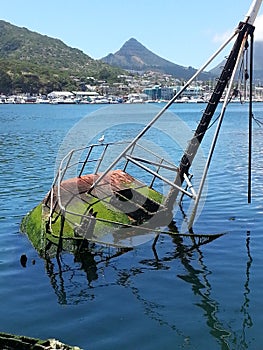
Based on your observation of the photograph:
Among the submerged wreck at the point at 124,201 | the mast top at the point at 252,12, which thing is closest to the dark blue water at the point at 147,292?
the submerged wreck at the point at 124,201

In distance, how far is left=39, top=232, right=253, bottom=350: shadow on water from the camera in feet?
47.1

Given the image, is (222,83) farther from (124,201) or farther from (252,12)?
(124,201)

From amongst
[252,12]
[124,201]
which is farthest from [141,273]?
[252,12]

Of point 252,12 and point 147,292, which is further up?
point 252,12

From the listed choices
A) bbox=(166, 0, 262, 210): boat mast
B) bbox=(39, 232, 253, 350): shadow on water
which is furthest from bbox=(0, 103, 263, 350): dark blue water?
bbox=(166, 0, 262, 210): boat mast

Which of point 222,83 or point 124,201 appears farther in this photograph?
point 124,201

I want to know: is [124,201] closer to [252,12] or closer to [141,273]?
[141,273]

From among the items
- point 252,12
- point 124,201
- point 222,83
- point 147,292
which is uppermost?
point 252,12

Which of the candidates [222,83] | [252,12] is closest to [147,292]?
[222,83]

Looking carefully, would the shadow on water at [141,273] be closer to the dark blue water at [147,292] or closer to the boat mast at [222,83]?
the dark blue water at [147,292]

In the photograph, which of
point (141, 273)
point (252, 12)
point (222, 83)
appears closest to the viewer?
point (141, 273)

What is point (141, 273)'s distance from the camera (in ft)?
60.0

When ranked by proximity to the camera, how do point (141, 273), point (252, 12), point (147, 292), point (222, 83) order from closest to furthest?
point (147, 292), point (141, 273), point (252, 12), point (222, 83)

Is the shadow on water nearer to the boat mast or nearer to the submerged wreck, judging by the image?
the submerged wreck
